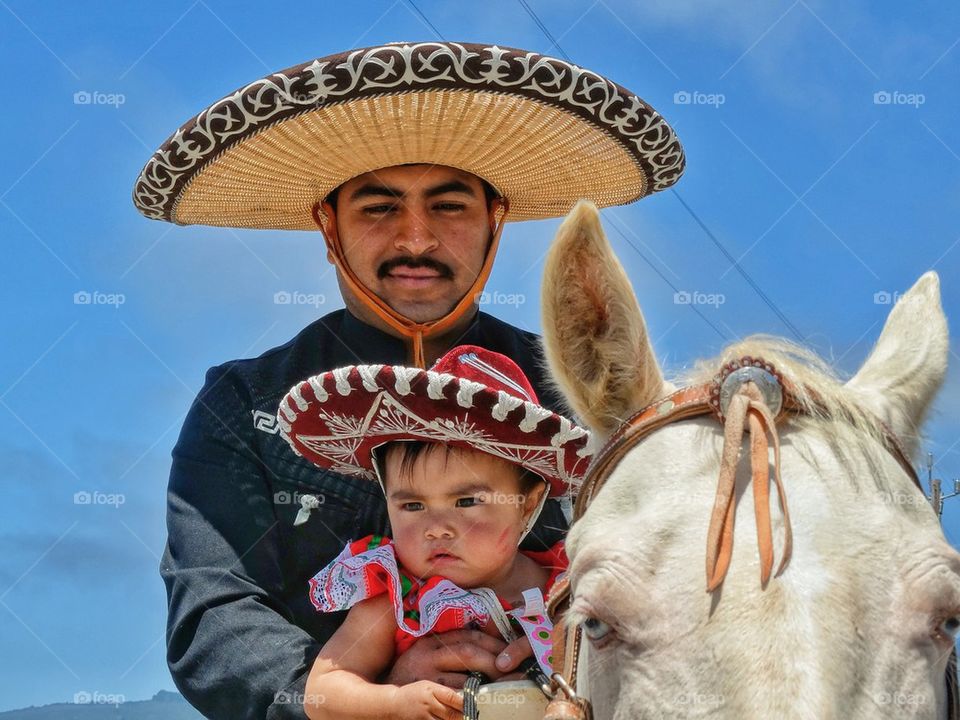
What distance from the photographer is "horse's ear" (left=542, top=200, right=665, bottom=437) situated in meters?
2.57

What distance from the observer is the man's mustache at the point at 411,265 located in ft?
14.5

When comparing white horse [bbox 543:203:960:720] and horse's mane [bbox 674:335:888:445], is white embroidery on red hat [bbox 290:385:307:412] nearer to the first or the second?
white horse [bbox 543:203:960:720]

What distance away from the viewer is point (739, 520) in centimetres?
216

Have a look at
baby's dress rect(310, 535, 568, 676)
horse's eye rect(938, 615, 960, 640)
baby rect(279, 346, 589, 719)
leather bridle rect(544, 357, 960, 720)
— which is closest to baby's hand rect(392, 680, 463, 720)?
baby rect(279, 346, 589, 719)

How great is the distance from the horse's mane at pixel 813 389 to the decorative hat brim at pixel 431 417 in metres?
0.69

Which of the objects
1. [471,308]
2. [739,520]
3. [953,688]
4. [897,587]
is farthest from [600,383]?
[471,308]

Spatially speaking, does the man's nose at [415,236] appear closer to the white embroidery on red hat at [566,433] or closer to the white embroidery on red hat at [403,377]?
the white embroidery on red hat at [403,377]

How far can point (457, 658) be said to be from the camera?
10.6 ft

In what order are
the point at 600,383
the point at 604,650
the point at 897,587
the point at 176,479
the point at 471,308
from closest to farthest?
the point at 897,587
the point at 604,650
the point at 600,383
the point at 176,479
the point at 471,308

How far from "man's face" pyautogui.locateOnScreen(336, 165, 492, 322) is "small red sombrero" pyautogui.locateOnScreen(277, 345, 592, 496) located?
88 cm

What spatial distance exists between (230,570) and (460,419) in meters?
1.22

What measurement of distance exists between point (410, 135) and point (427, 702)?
7.64 ft

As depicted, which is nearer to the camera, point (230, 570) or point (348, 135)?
point (230, 570)

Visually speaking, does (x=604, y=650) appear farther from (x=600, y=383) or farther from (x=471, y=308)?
(x=471, y=308)
